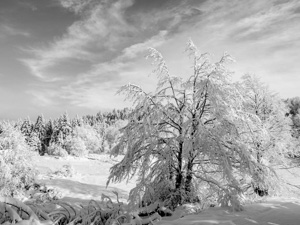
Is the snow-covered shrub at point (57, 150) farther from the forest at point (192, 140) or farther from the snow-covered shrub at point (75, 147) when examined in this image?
the forest at point (192, 140)

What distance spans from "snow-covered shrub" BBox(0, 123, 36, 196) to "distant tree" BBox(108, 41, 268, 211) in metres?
11.3

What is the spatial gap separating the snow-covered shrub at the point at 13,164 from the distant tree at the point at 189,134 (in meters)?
11.3

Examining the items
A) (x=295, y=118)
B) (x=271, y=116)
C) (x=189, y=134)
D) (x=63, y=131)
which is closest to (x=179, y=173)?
(x=189, y=134)

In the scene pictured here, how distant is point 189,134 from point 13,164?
48.5ft

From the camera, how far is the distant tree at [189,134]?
7.09 m

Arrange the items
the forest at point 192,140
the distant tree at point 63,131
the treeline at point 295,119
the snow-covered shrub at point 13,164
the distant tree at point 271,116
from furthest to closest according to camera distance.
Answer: the distant tree at point 63,131 → the snow-covered shrub at point 13,164 → the treeline at point 295,119 → the distant tree at point 271,116 → the forest at point 192,140

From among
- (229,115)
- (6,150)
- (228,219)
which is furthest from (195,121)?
(6,150)

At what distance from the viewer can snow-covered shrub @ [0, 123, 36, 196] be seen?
1551 cm

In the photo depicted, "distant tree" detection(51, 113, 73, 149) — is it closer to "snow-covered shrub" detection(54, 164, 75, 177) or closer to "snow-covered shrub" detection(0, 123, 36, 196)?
"snow-covered shrub" detection(54, 164, 75, 177)

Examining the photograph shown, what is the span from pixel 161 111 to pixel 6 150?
1414 centimetres

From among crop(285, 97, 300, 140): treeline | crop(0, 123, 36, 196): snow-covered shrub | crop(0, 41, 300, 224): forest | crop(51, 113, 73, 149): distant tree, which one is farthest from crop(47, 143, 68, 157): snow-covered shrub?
crop(0, 41, 300, 224): forest

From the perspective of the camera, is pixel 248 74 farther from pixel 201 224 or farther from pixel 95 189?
pixel 95 189

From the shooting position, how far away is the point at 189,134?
7215 mm

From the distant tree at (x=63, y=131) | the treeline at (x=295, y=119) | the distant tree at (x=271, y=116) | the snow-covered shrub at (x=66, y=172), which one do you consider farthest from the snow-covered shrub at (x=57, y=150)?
the distant tree at (x=271, y=116)
